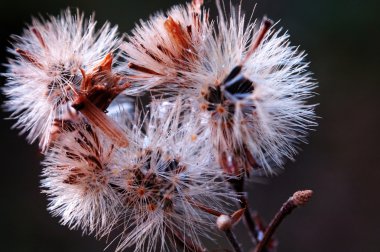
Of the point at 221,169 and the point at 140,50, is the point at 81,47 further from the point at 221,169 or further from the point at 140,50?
the point at 221,169

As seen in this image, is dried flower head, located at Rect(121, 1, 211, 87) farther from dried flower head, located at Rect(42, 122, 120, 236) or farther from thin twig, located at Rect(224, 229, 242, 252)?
thin twig, located at Rect(224, 229, 242, 252)

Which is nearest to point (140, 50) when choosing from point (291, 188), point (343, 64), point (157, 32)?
point (157, 32)

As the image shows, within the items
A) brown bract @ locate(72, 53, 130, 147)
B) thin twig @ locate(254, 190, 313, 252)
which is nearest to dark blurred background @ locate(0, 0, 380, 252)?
thin twig @ locate(254, 190, 313, 252)

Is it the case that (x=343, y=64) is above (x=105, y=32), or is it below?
below

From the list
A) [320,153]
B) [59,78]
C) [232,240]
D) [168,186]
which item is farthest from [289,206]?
[320,153]

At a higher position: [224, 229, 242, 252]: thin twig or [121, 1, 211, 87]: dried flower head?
[121, 1, 211, 87]: dried flower head

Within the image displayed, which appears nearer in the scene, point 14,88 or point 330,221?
point 14,88

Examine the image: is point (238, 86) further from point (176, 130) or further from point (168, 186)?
point (168, 186)
